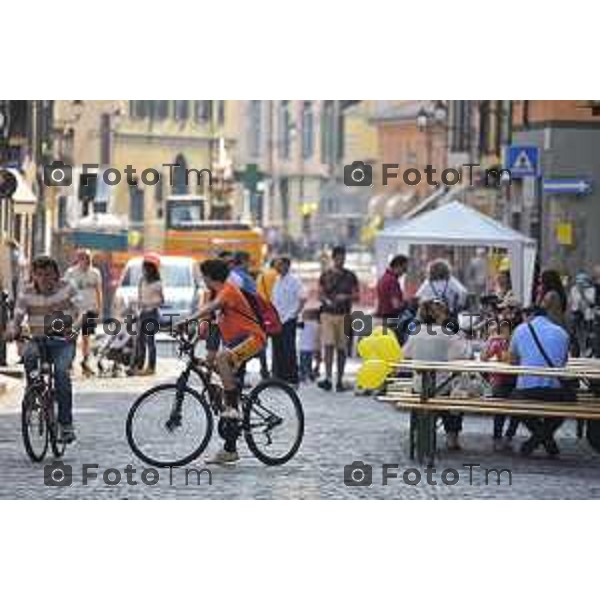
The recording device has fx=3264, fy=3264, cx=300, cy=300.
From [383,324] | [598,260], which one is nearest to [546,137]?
[598,260]

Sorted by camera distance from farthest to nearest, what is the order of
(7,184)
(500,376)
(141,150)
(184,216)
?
(141,150)
(184,216)
(7,184)
(500,376)

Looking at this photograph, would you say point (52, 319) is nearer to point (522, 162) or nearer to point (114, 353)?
point (114, 353)

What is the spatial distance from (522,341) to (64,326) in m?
2.76

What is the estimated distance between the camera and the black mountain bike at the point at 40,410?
1775 centimetres

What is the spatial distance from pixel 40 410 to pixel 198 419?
91 centimetres

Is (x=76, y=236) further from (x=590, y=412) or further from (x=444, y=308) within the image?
(x=590, y=412)

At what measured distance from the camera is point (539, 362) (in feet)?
61.4

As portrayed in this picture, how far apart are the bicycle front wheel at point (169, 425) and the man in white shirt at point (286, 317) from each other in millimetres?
3961

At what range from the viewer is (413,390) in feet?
61.5

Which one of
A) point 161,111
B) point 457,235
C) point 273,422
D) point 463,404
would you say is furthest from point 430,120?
point 273,422

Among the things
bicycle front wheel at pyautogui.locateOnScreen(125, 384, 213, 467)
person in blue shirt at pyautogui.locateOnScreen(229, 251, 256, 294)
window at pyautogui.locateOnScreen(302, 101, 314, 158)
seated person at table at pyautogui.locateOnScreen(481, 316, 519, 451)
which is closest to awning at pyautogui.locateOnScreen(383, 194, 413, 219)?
window at pyautogui.locateOnScreen(302, 101, 314, 158)

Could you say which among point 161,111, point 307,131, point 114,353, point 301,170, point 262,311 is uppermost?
point 161,111

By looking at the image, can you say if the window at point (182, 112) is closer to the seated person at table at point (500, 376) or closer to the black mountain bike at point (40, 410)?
the seated person at table at point (500, 376)
